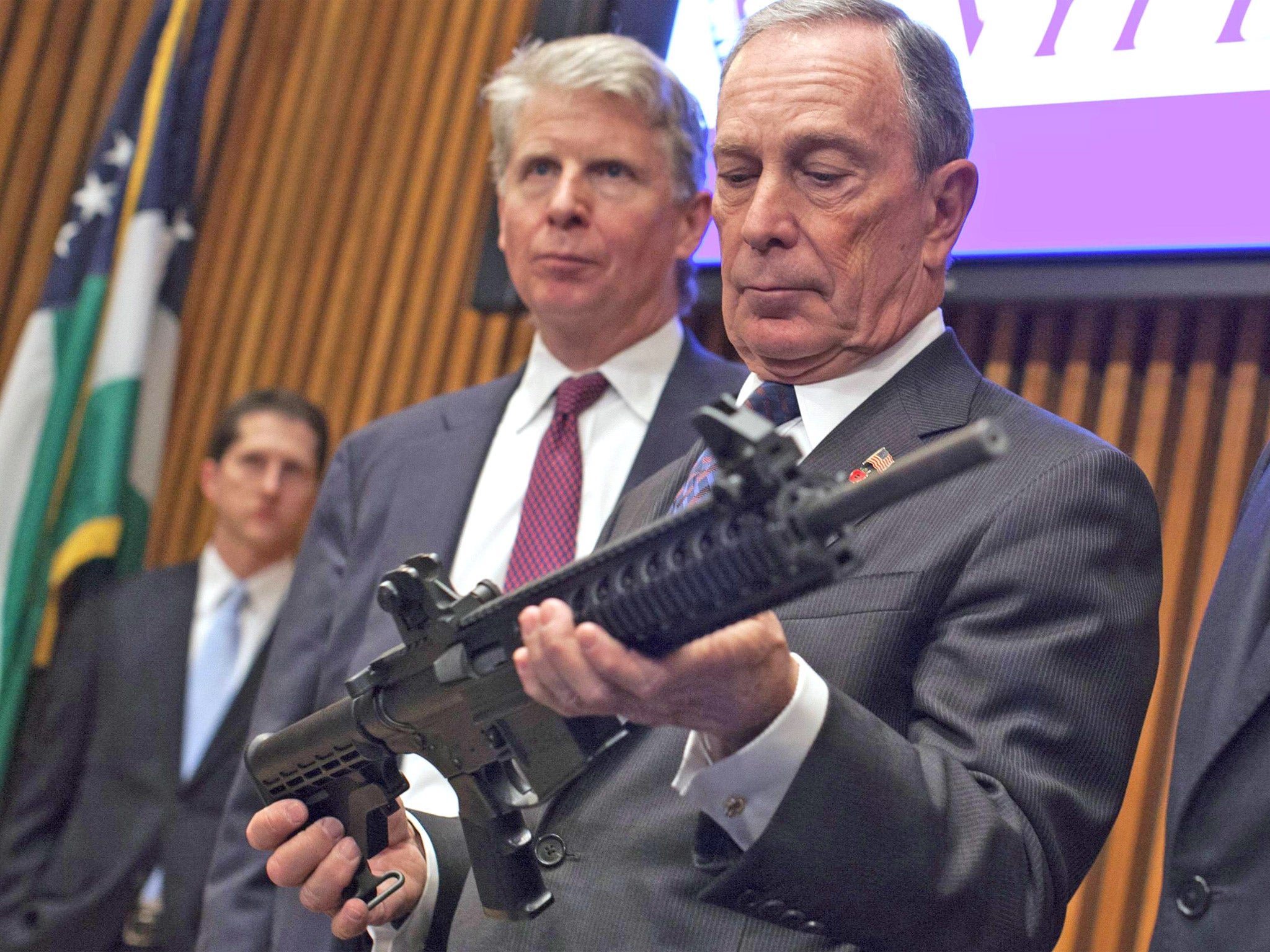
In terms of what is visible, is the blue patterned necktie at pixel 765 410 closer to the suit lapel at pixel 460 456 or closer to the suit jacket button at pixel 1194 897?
the suit jacket button at pixel 1194 897

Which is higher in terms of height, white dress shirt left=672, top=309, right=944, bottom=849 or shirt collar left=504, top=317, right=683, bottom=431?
white dress shirt left=672, top=309, right=944, bottom=849

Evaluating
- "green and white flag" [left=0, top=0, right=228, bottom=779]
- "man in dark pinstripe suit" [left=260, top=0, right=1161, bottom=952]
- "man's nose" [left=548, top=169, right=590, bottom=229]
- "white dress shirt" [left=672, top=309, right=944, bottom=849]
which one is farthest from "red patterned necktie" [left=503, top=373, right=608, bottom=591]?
"green and white flag" [left=0, top=0, right=228, bottom=779]

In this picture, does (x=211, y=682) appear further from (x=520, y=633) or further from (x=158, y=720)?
(x=520, y=633)

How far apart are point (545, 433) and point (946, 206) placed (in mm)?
983

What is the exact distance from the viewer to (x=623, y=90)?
8.25ft

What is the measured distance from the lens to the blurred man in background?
10.9 feet

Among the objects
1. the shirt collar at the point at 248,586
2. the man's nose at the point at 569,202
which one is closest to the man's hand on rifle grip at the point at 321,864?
the man's nose at the point at 569,202

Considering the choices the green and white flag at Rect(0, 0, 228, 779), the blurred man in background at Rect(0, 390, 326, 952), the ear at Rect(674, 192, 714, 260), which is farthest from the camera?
the green and white flag at Rect(0, 0, 228, 779)

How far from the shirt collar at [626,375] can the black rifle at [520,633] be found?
0.98 metres

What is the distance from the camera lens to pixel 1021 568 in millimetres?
1343

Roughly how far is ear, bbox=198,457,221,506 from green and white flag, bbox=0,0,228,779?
215 millimetres

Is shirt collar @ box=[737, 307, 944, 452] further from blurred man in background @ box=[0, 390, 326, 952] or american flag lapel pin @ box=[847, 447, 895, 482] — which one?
blurred man in background @ box=[0, 390, 326, 952]

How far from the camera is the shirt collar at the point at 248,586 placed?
3682 millimetres

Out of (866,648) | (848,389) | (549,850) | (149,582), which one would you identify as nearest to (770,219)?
(848,389)
